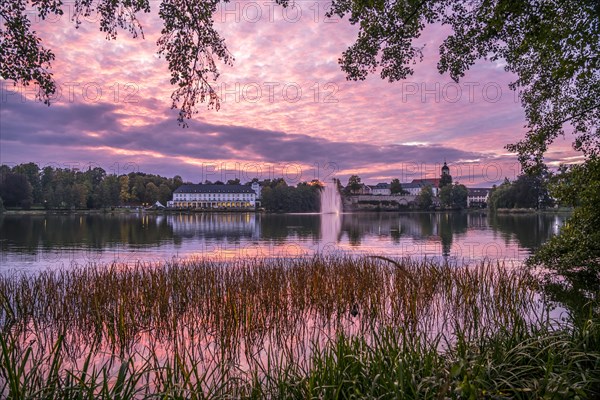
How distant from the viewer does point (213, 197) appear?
19025 centimetres

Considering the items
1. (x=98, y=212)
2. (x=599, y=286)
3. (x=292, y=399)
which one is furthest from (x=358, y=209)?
(x=292, y=399)

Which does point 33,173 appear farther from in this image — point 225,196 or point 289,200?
point 289,200

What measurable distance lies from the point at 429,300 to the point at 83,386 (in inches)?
407

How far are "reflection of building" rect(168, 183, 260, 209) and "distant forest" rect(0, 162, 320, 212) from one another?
7.18 metres

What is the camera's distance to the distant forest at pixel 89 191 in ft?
415

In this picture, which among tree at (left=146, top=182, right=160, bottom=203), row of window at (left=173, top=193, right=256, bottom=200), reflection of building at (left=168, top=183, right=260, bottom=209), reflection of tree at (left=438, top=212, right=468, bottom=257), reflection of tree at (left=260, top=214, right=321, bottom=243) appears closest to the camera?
reflection of tree at (left=438, top=212, right=468, bottom=257)

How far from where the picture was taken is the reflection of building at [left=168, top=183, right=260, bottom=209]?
186 meters

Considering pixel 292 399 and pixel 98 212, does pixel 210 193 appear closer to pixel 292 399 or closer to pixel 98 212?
pixel 98 212

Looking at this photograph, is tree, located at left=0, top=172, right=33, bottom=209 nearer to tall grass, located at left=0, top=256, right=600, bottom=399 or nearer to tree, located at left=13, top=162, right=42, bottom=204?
tree, located at left=13, top=162, right=42, bottom=204

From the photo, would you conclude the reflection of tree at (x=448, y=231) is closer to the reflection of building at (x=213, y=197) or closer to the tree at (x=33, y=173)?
the reflection of building at (x=213, y=197)

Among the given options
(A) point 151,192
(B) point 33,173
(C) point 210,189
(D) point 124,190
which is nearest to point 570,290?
(D) point 124,190

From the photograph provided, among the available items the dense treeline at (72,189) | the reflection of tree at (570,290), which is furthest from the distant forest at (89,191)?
the reflection of tree at (570,290)

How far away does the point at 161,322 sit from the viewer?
1010 cm

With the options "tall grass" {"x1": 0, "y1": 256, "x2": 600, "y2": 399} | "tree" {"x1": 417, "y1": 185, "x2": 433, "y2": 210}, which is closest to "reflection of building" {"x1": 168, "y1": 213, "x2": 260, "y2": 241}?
"tall grass" {"x1": 0, "y1": 256, "x2": 600, "y2": 399}
